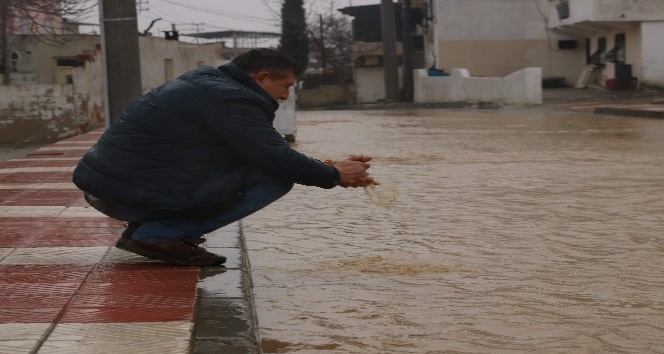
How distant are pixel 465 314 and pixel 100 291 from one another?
4.99 feet

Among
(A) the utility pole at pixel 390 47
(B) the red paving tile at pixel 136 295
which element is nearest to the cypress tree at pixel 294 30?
(A) the utility pole at pixel 390 47

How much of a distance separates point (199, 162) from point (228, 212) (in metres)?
0.28

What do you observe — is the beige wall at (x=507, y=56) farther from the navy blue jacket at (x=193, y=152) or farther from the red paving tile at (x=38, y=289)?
the red paving tile at (x=38, y=289)

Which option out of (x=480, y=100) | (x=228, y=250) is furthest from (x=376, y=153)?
(x=480, y=100)

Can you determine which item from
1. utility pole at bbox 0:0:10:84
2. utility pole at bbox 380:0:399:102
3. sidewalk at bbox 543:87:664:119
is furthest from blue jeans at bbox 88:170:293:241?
utility pole at bbox 380:0:399:102

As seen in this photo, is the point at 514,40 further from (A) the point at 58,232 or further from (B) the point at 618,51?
(A) the point at 58,232

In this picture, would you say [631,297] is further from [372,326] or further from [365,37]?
[365,37]

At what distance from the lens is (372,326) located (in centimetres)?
475

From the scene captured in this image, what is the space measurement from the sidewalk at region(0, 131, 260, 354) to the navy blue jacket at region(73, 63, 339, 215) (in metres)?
0.36

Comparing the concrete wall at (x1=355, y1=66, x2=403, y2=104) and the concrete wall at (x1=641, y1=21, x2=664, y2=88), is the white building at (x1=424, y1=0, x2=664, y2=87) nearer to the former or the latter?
the concrete wall at (x1=641, y1=21, x2=664, y2=88)

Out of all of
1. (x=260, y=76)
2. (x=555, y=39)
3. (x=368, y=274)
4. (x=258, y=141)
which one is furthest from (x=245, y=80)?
(x=555, y=39)

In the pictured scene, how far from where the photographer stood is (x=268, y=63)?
5617 mm

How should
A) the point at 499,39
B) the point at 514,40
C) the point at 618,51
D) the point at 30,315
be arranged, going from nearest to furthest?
the point at 30,315 < the point at 618,51 < the point at 514,40 < the point at 499,39

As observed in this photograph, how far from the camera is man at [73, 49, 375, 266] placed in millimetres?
5469
